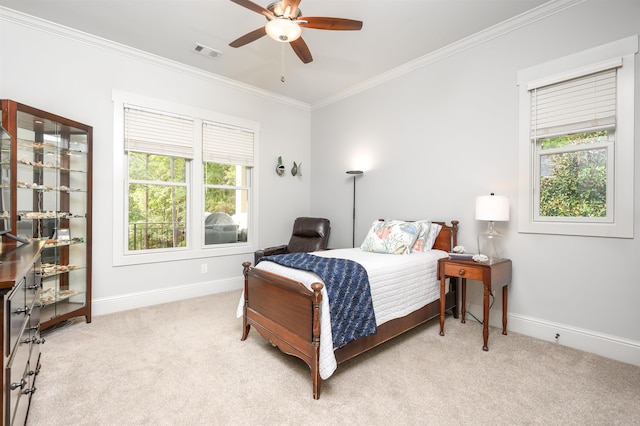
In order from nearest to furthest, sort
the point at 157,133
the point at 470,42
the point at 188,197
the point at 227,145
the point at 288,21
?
the point at 288,21 → the point at 470,42 → the point at 157,133 → the point at 188,197 → the point at 227,145

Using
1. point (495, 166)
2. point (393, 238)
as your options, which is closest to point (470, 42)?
point (495, 166)

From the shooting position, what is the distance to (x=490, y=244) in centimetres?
298

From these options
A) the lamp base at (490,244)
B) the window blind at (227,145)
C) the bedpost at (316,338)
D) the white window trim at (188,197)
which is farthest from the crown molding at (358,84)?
the bedpost at (316,338)

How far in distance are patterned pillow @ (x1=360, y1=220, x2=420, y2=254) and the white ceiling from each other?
1921mm

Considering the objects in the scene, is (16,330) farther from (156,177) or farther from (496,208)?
(496,208)

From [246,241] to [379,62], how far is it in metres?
2.96

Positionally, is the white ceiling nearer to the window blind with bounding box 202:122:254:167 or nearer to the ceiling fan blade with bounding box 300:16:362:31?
the ceiling fan blade with bounding box 300:16:362:31

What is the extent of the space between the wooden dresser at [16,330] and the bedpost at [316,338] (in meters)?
1.30

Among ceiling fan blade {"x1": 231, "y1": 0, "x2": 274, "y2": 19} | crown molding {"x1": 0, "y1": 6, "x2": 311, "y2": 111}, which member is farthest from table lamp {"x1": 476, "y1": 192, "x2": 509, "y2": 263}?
crown molding {"x1": 0, "y1": 6, "x2": 311, "y2": 111}

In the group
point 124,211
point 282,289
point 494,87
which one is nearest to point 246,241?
point 124,211

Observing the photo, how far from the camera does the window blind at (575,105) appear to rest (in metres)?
2.35

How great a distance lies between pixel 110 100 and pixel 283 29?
2.29m

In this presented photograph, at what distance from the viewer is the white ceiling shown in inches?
102

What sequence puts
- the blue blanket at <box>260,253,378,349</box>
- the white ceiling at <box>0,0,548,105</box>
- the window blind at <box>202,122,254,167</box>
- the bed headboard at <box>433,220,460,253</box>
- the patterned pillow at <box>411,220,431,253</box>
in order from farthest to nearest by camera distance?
the window blind at <box>202,122,254,167</box> → the bed headboard at <box>433,220,460,253</box> → the patterned pillow at <box>411,220,431,253</box> → the white ceiling at <box>0,0,548,105</box> → the blue blanket at <box>260,253,378,349</box>
